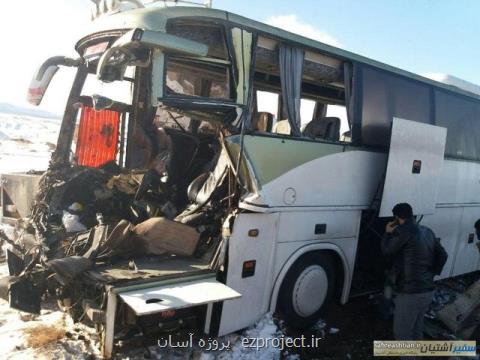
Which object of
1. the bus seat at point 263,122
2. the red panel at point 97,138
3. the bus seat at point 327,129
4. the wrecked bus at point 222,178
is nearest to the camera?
the wrecked bus at point 222,178

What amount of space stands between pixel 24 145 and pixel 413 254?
23.9 metres

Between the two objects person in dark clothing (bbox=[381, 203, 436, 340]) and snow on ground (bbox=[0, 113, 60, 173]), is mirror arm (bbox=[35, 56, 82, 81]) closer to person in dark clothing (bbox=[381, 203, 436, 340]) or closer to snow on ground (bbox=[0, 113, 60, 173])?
snow on ground (bbox=[0, 113, 60, 173])

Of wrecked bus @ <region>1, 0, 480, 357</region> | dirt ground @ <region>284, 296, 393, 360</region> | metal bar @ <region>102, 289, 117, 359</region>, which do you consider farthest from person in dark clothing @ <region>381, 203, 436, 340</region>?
metal bar @ <region>102, 289, 117, 359</region>

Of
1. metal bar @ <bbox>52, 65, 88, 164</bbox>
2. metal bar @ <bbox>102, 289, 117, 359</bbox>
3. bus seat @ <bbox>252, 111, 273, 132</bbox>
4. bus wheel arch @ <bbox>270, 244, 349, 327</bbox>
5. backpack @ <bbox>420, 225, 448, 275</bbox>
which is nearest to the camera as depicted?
metal bar @ <bbox>102, 289, 117, 359</bbox>

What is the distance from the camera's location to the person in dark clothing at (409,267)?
14.3 ft

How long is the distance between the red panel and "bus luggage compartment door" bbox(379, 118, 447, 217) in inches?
151

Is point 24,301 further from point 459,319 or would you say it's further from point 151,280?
point 459,319

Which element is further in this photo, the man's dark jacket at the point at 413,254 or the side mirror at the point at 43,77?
the side mirror at the point at 43,77

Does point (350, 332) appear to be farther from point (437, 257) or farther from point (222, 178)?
point (222, 178)

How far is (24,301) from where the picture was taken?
390 centimetres

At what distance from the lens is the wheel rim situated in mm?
4793

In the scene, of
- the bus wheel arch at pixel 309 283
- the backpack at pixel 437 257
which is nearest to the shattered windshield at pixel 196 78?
the bus wheel arch at pixel 309 283

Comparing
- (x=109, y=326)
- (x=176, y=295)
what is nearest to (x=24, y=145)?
(x=109, y=326)

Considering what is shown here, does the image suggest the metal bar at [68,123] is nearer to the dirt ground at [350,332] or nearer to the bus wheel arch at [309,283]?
the bus wheel arch at [309,283]
